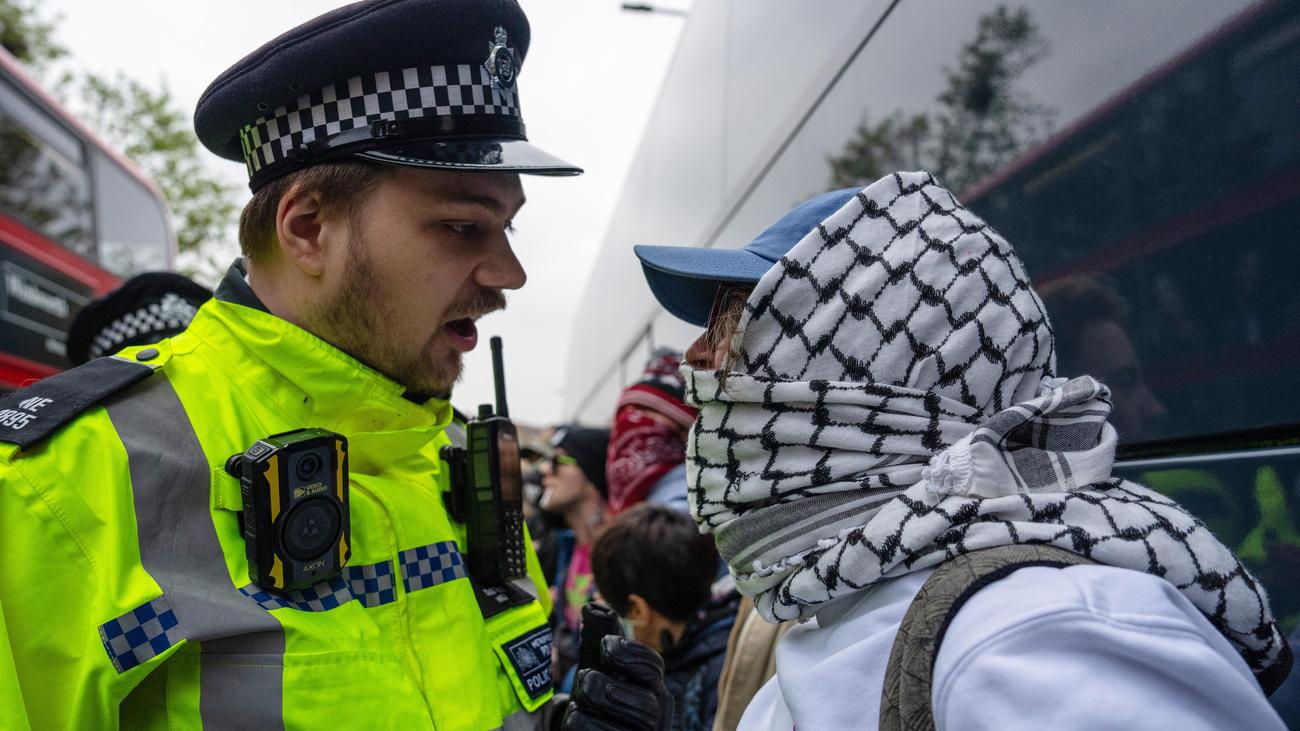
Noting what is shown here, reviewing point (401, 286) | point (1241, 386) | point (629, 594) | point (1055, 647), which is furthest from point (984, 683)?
point (629, 594)

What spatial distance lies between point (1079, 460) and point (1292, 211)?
1.14 feet

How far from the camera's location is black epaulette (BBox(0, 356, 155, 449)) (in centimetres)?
110

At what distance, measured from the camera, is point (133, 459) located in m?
1.14

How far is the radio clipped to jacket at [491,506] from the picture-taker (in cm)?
157

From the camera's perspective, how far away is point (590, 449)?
162 inches

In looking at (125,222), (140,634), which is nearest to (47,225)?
(125,222)

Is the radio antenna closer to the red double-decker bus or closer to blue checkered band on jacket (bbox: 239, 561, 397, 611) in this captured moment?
blue checkered band on jacket (bbox: 239, 561, 397, 611)

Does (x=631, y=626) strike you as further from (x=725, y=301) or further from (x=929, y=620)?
(x=929, y=620)

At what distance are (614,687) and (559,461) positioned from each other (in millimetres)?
2811

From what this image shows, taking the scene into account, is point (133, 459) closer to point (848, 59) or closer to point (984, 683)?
point (984, 683)

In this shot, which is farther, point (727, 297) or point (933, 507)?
point (727, 297)

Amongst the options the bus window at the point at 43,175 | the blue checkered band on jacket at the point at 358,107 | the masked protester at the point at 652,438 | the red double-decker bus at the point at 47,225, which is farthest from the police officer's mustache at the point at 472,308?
the bus window at the point at 43,175

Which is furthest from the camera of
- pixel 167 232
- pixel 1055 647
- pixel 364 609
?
pixel 167 232

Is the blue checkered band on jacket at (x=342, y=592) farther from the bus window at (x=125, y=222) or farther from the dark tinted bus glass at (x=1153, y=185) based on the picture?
the bus window at (x=125, y=222)
